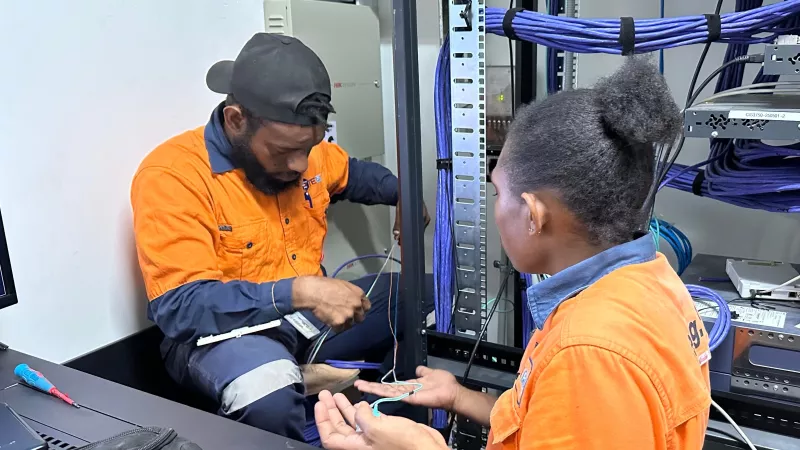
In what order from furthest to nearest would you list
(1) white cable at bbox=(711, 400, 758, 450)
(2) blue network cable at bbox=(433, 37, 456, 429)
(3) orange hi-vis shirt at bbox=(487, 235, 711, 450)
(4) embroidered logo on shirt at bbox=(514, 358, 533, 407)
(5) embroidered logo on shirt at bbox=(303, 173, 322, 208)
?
(5) embroidered logo on shirt at bbox=(303, 173, 322, 208), (2) blue network cable at bbox=(433, 37, 456, 429), (1) white cable at bbox=(711, 400, 758, 450), (4) embroidered logo on shirt at bbox=(514, 358, 533, 407), (3) orange hi-vis shirt at bbox=(487, 235, 711, 450)

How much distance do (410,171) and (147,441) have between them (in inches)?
30.2

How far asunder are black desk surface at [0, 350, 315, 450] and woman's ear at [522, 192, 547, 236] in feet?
1.43

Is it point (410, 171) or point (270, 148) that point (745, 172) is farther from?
point (270, 148)

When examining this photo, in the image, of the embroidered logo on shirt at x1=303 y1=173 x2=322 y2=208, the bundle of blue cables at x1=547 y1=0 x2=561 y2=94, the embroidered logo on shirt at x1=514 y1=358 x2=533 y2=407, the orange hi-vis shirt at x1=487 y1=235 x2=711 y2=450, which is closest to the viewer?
the orange hi-vis shirt at x1=487 y1=235 x2=711 y2=450

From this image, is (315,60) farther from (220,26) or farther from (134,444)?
(134,444)

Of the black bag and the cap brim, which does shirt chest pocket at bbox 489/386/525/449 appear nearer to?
the black bag

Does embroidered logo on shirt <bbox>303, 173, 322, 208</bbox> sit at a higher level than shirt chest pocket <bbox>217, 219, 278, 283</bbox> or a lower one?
higher

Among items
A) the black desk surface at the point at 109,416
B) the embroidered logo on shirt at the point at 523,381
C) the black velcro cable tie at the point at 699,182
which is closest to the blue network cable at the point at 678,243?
the black velcro cable tie at the point at 699,182

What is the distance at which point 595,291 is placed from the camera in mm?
807

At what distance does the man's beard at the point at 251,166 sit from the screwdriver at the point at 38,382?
736mm

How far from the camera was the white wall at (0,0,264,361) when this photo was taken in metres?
1.41

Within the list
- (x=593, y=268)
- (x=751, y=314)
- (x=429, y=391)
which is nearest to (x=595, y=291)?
(x=593, y=268)

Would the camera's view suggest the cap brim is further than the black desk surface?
Yes

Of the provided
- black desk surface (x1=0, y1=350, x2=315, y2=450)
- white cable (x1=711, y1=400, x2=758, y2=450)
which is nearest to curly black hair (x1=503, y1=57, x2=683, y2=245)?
black desk surface (x1=0, y1=350, x2=315, y2=450)
